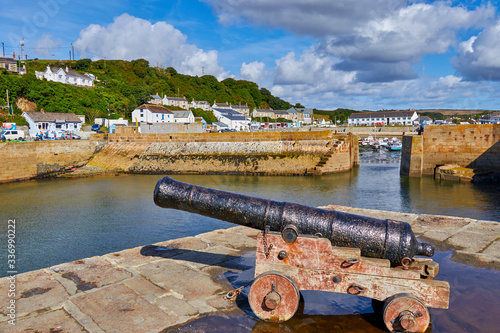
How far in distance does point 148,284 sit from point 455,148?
71.3ft

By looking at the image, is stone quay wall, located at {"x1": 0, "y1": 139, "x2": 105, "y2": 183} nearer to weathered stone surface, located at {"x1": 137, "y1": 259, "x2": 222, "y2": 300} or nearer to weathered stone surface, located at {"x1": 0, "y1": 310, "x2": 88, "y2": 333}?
weathered stone surface, located at {"x1": 137, "y1": 259, "x2": 222, "y2": 300}

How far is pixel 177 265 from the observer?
581cm

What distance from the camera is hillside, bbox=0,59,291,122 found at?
48531mm

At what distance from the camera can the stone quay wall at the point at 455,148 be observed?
67.3 ft

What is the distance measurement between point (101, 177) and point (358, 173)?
19226 millimetres

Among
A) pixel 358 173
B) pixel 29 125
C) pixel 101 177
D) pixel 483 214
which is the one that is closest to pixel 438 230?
pixel 483 214

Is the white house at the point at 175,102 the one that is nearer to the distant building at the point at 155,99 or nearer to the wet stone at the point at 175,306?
the distant building at the point at 155,99

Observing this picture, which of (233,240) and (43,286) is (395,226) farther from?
(43,286)

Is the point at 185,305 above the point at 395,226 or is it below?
below

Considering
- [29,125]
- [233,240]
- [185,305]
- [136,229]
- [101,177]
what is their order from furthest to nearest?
[29,125] < [101,177] < [136,229] < [233,240] < [185,305]

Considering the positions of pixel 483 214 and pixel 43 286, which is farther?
pixel 483 214

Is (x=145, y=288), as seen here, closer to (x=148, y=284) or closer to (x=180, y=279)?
(x=148, y=284)

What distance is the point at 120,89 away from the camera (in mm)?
67750

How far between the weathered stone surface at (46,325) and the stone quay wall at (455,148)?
22381 mm
